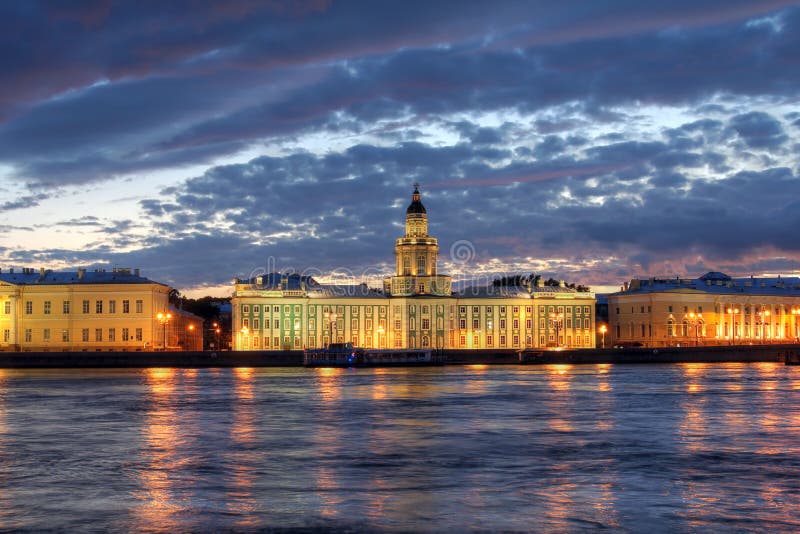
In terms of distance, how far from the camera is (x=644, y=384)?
5938 cm

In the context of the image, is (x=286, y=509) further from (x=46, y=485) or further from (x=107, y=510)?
(x=46, y=485)

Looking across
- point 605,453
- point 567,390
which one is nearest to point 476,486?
point 605,453

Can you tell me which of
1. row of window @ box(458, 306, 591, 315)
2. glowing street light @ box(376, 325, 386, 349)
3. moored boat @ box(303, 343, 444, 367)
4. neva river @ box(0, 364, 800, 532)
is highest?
row of window @ box(458, 306, 591, 315)

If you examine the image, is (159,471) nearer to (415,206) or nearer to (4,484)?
(4,484)

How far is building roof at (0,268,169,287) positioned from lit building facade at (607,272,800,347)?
5544 cm

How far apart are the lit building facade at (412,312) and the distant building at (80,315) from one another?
15.7 meters

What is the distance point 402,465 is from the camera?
23688 mm

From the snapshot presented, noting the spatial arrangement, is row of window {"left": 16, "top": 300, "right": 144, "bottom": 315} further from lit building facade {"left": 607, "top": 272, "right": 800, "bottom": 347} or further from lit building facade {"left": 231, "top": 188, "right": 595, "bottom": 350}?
lit building facade {"left": 607, "top": 272, "right": 800, "bottom": 347}

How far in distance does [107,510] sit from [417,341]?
106849mm

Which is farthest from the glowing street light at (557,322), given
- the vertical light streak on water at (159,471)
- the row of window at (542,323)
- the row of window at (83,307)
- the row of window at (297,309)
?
the vertical light streak on water at (159,471)

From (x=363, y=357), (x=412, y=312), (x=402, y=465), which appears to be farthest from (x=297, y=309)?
(x=402, y=465)

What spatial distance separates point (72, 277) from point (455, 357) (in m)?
37.0

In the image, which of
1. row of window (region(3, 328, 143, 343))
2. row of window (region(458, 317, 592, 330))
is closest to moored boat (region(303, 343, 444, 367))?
row of window (region(3, 328, 143, 343))

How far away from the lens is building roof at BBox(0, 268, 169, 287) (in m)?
106
